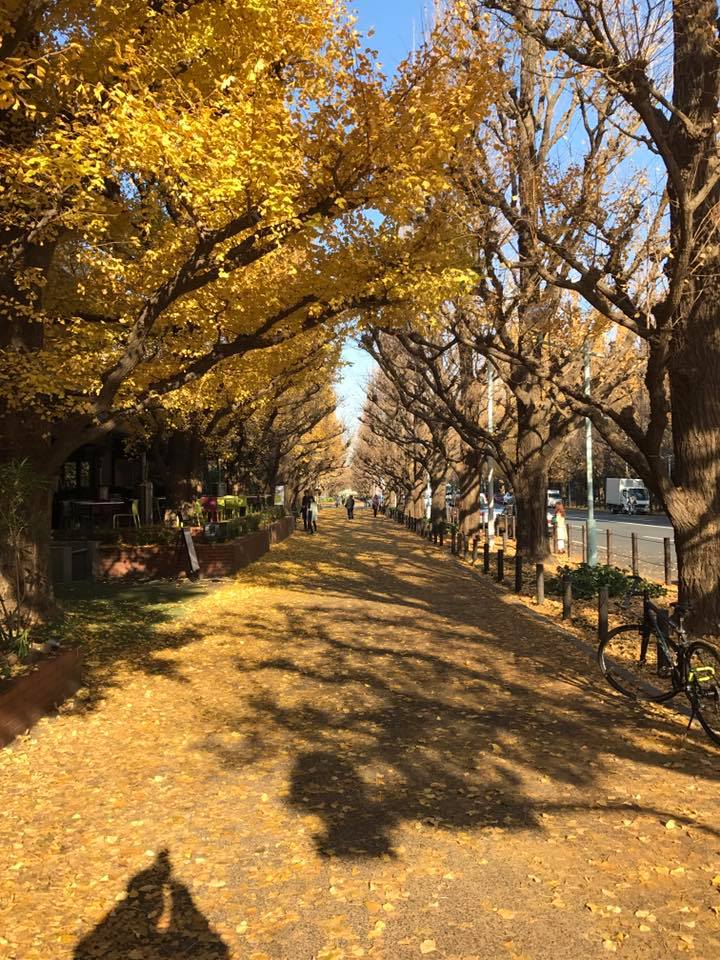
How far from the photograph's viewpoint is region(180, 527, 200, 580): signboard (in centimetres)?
1499

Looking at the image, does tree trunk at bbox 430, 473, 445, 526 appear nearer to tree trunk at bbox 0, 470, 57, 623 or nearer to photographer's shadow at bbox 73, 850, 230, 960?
tree trunk at bbox 0, 470, 57, 623

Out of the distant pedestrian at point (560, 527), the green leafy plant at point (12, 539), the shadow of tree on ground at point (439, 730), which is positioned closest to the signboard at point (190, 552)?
the shadow of tree on ground at point (439, 730)

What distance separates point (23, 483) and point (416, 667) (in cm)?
450

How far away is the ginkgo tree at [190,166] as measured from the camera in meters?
6.62

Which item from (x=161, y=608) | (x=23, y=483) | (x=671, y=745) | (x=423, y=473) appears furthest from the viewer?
(x=423, y=473)

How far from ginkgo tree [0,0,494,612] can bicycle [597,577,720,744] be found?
496 centimetres

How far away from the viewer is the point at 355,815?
14.9ft

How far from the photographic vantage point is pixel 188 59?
821 cm

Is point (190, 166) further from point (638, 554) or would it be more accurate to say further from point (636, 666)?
point (638, 554)

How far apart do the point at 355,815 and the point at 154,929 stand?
1.49 meters

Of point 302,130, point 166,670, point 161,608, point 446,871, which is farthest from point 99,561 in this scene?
point 446,871

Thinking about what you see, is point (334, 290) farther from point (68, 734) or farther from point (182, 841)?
point (182, 841)

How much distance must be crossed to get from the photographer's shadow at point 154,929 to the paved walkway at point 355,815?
10mm

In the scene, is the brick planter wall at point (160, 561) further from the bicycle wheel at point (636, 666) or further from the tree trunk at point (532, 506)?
the bicycle wheel at point (636, 666)
